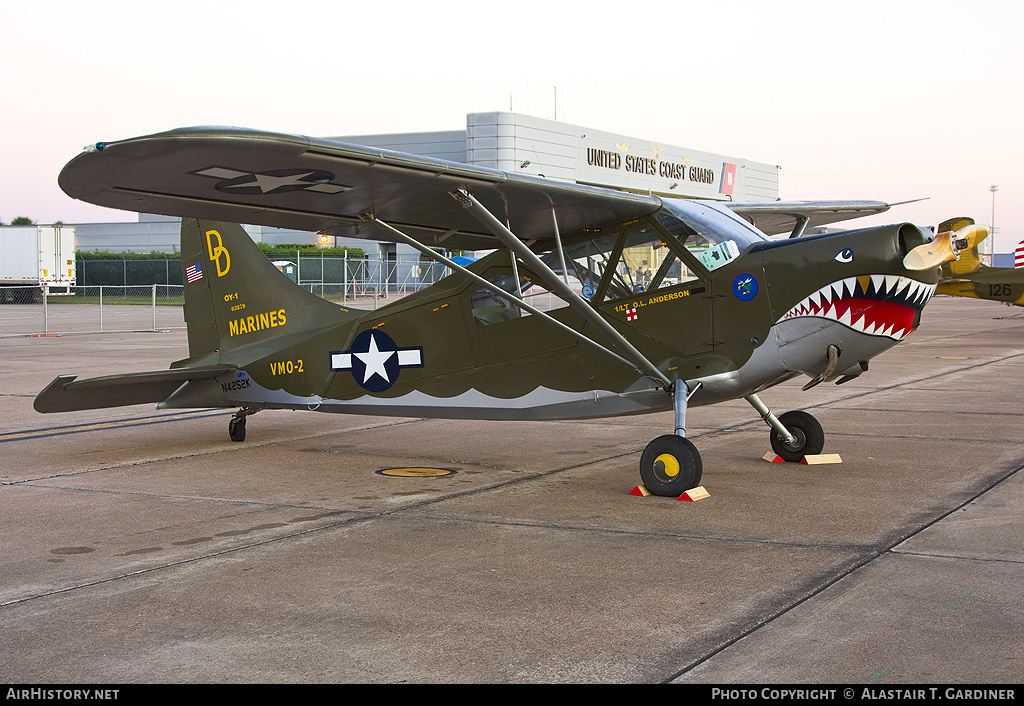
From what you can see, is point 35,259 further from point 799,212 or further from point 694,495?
point 694,495

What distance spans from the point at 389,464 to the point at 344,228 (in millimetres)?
2059

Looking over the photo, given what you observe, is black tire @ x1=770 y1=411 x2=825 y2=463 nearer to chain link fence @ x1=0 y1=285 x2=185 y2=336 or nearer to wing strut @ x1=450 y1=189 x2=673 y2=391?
wing strut @ x1=450 y1=189 x2=673 y2=391

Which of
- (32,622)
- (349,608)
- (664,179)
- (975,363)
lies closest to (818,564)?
(349,608)

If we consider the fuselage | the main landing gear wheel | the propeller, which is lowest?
the main landing gear wheel

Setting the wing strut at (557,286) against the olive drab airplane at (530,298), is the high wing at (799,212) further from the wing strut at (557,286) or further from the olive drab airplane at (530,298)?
the wing strut at (557,286)

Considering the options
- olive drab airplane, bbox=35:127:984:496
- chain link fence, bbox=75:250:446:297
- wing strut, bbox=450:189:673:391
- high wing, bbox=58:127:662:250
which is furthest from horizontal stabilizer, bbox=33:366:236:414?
chain link fence, bbox=75:250:446:297

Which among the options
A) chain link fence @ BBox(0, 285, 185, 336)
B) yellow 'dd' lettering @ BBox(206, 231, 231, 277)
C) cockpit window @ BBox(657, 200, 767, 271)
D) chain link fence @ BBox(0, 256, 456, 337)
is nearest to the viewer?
cockpit window @ BBox(657, 200, 767, 271)

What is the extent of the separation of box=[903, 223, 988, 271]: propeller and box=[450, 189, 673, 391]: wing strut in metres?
1.88

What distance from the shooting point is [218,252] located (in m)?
9.82

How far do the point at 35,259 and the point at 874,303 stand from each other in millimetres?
43457

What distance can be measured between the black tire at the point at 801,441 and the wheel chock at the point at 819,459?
4 centimetres

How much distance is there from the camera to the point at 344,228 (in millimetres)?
7531

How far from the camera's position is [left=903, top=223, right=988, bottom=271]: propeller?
6.15 m

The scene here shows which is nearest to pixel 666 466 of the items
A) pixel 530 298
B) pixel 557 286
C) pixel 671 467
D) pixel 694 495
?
pixel 671 467
